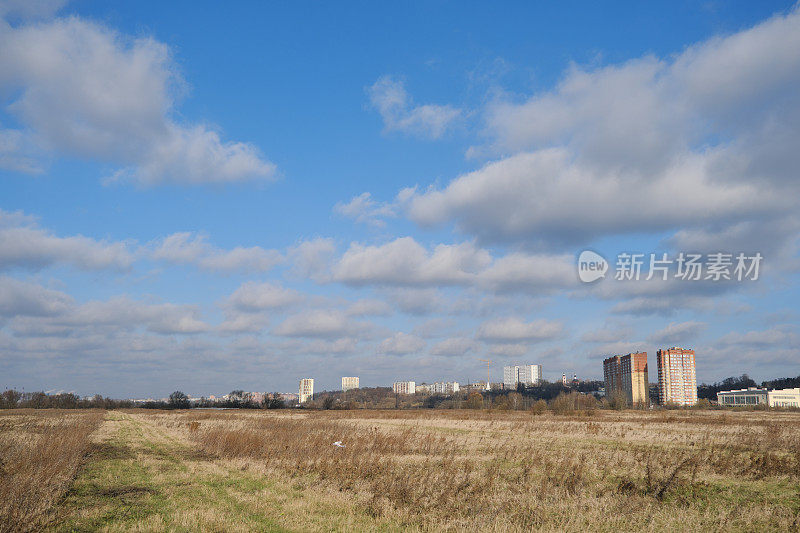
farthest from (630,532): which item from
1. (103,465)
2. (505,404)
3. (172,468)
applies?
(505,404)

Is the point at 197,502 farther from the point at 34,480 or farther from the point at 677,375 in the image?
the point at 677,375

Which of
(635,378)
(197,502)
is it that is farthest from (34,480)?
(635,378)

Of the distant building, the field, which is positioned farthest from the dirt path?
the distant building

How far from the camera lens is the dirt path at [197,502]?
1209 centimetres

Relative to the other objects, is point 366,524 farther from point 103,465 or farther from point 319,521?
point 103,465

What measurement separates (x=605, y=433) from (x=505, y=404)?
7694 cm

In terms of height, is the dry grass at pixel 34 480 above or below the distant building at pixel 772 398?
above

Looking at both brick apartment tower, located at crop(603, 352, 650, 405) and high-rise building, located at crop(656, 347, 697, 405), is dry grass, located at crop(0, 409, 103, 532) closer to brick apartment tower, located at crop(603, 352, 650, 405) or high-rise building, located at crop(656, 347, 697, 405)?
brick apartment tower, located at crop(603, 352, 650, 405)

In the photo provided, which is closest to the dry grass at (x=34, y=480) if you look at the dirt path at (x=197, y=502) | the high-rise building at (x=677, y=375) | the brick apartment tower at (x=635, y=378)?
→ the dirt path at (x=197, y=502)

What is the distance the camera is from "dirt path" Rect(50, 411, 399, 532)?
39.7 ft

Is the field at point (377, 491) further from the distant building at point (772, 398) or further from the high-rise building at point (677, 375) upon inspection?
the high-rise building at point (677, 375)

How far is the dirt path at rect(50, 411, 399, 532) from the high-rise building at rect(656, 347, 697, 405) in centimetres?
20397

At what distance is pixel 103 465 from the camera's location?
808 inches

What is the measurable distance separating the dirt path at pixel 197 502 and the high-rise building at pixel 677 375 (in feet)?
669
